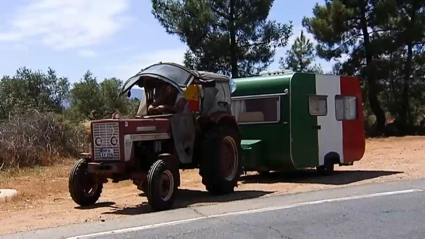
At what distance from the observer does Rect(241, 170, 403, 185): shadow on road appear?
15.0 m

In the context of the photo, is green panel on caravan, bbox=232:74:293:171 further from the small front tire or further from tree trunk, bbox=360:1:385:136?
tree trunk, bbox=360:1:385:136

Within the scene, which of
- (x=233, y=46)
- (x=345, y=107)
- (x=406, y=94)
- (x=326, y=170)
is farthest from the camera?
(x=406, y=94)

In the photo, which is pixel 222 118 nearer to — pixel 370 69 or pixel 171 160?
pixel 171 160

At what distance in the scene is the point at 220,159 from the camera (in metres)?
12.6

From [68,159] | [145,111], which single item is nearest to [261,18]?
[68,159]

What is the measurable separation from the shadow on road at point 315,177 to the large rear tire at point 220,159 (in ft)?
7.64

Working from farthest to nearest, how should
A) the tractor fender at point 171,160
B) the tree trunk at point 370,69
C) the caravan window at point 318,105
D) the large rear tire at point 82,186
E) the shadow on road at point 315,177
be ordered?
the tree trunk at point 370,69 → the caravan window at point 318,105 → the shadow on road at point 315,177 → the large rear tire at point 82,186 → the tractor fender at point 171,160

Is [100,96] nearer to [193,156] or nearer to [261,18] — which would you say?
[261,18]

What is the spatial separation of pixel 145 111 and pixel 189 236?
205 inches

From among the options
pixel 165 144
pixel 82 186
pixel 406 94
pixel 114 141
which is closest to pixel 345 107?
pixel 165 144

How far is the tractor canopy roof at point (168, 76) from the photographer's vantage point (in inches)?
478

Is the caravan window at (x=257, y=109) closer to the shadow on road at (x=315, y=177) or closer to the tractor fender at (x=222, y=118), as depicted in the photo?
the shadow on road at (x=315, y=177)

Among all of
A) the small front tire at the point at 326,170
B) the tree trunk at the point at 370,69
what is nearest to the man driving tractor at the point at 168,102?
the small front tire at the point at 326,170

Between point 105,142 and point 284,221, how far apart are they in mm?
3742
